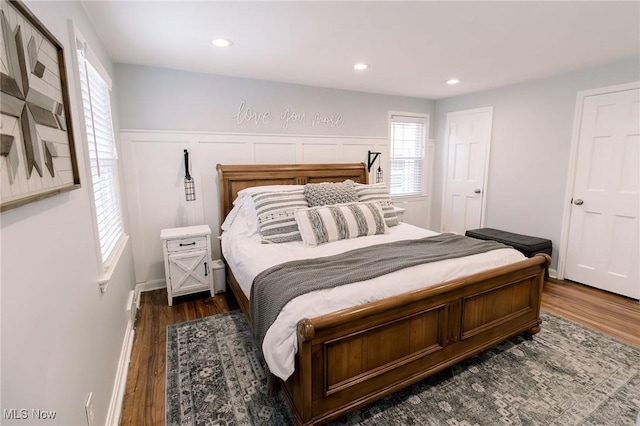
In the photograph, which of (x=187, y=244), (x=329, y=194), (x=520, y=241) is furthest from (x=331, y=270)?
(x=520, y=241)

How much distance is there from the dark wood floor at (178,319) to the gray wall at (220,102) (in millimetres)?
1810

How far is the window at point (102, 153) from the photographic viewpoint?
5.85 feet

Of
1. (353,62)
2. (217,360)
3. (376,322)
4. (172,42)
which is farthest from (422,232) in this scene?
(172,42)

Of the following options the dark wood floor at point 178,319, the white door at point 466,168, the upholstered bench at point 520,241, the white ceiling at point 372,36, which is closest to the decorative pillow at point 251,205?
the dark wood floor at point 178,319

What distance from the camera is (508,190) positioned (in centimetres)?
403

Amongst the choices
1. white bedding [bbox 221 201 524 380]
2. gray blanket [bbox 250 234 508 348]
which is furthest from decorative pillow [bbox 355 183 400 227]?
gray blanket [bbox 250 234 508 348]

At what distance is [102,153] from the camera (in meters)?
2.16

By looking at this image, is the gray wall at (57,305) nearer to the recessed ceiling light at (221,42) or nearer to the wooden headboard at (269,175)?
the recessed ceiling light at (221,42)

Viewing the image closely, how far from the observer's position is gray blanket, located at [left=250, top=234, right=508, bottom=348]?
1.72 m

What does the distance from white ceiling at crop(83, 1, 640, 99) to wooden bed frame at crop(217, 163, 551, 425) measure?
65.6 inches

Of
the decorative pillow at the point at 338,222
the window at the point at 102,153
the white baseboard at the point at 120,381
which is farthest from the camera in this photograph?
the decorative pillow at the point at 338,222

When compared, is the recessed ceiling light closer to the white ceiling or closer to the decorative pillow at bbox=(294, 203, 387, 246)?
the white ceiling

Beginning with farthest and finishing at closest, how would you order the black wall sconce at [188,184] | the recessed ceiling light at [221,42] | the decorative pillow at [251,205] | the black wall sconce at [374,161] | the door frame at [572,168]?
the black wall sconce at [374,161]
the black wall sconce at [188,184]
the door frame at [572,168]
the decorative pillow at [251,205]
the recessed ceiling light at [221,42]

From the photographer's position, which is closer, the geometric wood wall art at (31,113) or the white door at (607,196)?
the geometric wood wall art at (31,113)
